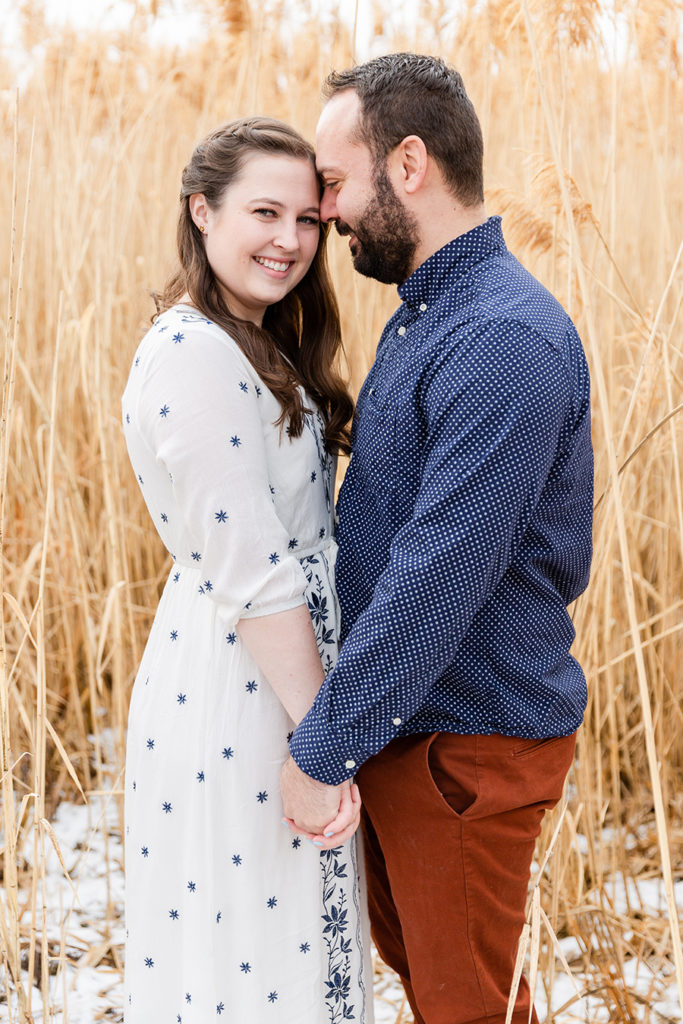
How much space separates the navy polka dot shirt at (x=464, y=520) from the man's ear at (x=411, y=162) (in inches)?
3.2

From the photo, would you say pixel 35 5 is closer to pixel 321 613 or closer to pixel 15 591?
pixel 15 591

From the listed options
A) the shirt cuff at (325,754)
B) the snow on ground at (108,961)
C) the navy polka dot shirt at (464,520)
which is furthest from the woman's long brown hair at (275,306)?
the snow on ground at (108,961)

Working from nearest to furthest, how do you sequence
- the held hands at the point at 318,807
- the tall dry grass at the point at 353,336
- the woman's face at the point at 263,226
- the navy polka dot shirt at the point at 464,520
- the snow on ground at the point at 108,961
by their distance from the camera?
1. the navy polka dot shirt at the point at 464,520
2. the held hands at the point at 318,807
3. the woman's face at the point at 263,226
4. the tall dry grass at the point at 353,336
5. the snow on ground at the point at 108,961

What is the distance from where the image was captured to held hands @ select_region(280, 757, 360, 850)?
1086 mm

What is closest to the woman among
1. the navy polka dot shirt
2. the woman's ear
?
the woman's ear

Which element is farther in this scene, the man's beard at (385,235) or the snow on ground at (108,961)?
the snow on ground at (108,961)

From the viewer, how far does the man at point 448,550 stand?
0.99 meters

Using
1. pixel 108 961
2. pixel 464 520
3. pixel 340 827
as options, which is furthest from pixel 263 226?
pixel 108 961

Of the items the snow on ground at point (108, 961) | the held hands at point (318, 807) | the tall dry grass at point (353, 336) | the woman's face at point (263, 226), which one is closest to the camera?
the held hands at point (318, 807)

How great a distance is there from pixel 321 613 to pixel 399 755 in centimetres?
20

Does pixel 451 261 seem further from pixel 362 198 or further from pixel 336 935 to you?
pixel 336 935

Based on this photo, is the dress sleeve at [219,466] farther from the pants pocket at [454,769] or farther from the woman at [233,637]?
the pants pocket at [454,769]

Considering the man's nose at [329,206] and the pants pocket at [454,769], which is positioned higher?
the man's nose at [329,206]

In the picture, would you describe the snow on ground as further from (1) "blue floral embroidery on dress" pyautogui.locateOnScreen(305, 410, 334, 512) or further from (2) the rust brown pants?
(1) "blue floral embroidery on dress" pyautogui.locateOnScreen(305, 410, 334, 512)
